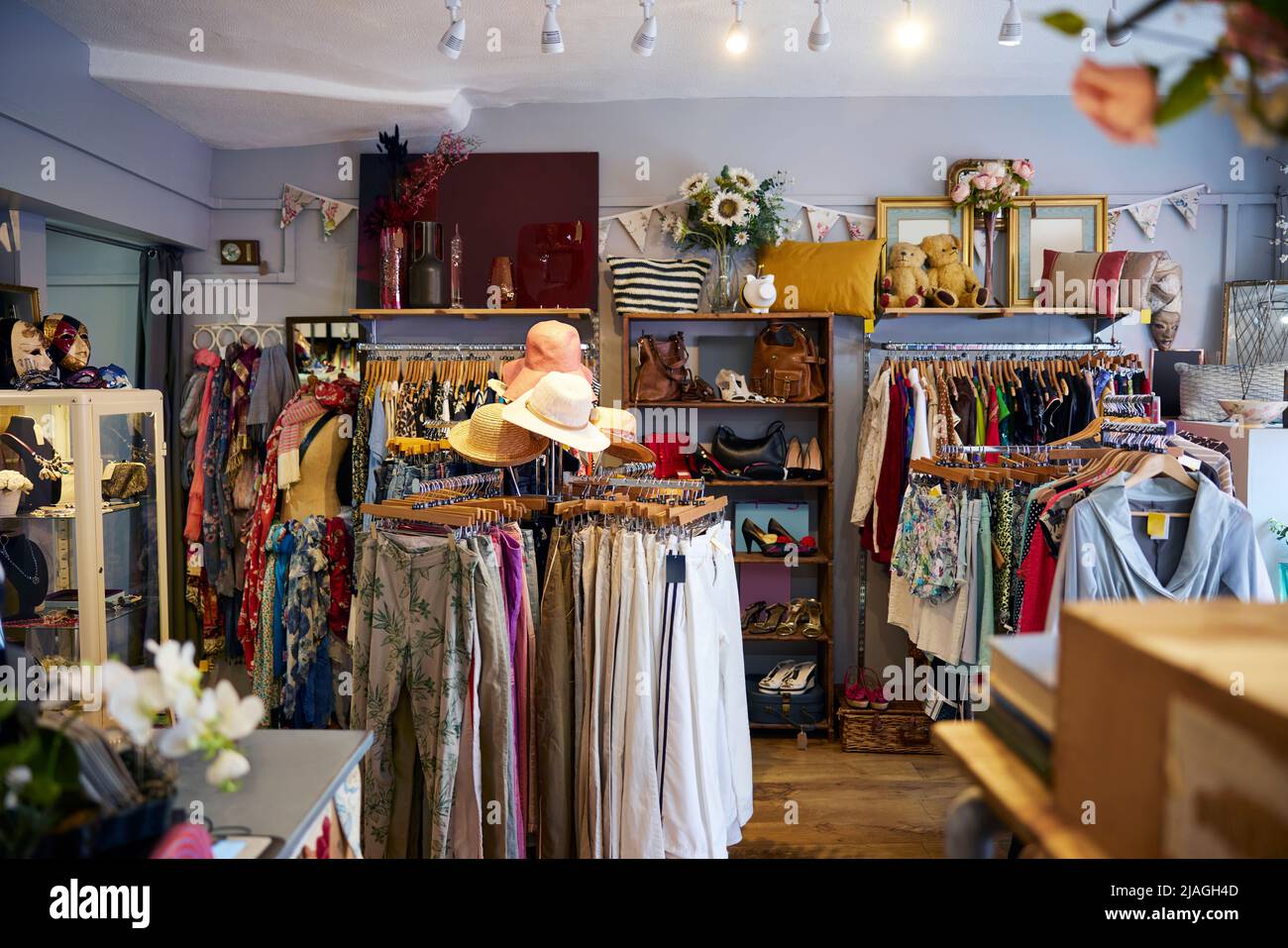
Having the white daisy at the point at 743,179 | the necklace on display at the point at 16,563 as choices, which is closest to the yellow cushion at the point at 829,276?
the white daisy at the point at 743,179

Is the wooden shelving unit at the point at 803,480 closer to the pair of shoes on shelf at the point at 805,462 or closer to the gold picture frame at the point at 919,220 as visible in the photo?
the pair of shoes on shelf at the point at 805,462

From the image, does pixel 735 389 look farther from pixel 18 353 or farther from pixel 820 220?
pixel 18 353

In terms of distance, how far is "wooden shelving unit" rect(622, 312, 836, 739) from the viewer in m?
4.16

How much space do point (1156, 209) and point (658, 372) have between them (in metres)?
2.52

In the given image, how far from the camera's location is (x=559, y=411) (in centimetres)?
248

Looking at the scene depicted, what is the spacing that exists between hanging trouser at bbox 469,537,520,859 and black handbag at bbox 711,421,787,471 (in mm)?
2225

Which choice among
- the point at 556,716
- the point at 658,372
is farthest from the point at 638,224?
the point at 556,716

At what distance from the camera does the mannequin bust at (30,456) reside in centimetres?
294

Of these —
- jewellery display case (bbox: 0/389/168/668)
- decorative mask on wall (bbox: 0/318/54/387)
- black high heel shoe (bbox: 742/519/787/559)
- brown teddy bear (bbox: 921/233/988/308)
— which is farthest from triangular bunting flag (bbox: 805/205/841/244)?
decorative mask on wall (bbox: 0/318/54/387)

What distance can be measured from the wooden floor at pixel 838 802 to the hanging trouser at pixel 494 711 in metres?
0.91
